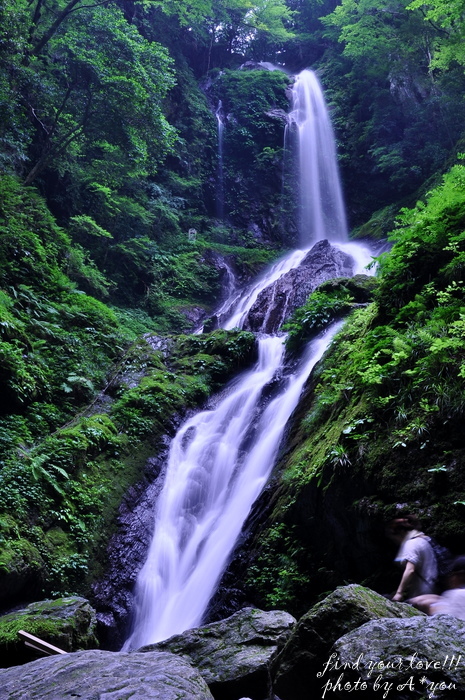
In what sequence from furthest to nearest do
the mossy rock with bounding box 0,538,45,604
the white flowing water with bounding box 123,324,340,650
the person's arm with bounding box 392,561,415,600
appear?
the white flowing water with bounding box 123,324,340,650 < the mossy rock with bounding box 0,538,45,604 < the person's arm with bounding box 392,561,415,600

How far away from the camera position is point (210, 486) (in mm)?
9375

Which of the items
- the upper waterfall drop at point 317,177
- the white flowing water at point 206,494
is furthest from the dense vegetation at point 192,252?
the white flowing water at point 206,494

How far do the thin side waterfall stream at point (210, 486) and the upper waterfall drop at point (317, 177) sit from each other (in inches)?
460

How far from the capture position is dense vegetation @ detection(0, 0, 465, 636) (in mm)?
5652

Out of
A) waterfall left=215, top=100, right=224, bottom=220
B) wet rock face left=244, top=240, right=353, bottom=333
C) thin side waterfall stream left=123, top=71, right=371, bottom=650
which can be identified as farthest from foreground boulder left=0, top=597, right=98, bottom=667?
waterfall left=215, top=100, right=224, bottom=220

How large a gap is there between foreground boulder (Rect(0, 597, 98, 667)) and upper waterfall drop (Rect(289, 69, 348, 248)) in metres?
20.6

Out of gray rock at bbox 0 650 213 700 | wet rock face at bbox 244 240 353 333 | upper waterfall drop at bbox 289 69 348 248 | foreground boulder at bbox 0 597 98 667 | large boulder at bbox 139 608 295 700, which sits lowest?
large boulder at bbox 139 608 295 700

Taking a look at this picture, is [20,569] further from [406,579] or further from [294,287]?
[294,287]

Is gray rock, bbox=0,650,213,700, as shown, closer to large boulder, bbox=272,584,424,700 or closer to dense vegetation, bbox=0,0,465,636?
large boulder, bbox=272,584,424,700

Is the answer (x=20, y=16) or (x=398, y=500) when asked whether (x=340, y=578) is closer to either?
(x=398, y=500)

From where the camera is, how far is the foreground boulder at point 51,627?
4820 mm

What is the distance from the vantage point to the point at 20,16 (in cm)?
1330

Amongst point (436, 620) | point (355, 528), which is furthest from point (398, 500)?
point (436, 620)

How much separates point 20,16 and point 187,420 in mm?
12658
